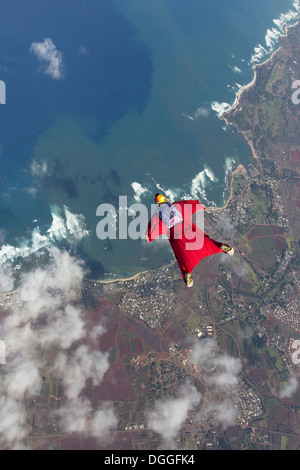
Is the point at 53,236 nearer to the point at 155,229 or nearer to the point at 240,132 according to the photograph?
the point at 155,229

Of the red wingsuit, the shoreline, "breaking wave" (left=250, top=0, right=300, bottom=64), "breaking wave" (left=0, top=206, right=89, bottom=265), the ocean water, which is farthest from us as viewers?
"breaking wave" (left=250, top=0, right=300, bottom=64)

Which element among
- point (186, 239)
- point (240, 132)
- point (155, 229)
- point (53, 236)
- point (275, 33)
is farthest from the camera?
point (275, 33)

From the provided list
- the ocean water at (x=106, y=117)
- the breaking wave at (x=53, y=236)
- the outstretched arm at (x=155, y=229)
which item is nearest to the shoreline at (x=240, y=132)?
the ocean water at (x=106, y=117)

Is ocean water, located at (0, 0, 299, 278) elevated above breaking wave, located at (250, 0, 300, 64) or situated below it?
below

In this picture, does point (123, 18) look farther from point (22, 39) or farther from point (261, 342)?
point (261, 342)

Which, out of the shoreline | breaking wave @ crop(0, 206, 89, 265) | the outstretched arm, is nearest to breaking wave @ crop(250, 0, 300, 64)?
the shoreline

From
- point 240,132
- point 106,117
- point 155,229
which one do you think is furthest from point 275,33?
point 155,229

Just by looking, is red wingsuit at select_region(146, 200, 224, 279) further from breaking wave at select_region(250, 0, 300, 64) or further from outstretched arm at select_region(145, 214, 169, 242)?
breaking wave at select_region(250, 0, 300, 64)
